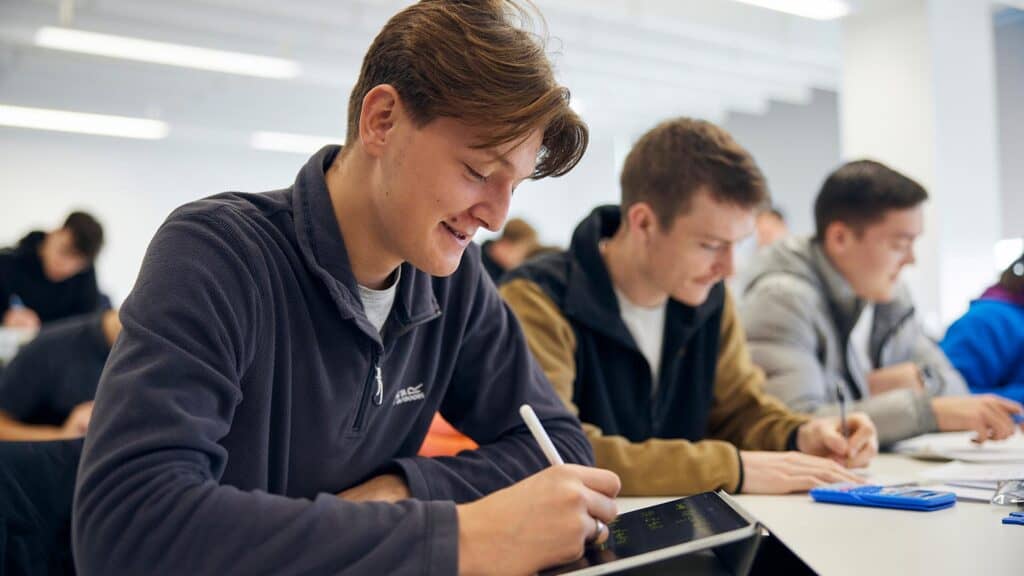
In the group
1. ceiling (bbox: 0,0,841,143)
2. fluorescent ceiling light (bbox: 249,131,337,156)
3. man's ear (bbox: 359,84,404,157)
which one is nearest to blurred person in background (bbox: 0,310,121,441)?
man's ear (bbox: 359,84,404,157)

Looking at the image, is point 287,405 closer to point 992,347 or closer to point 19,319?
point 992,347

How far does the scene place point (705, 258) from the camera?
67.4 inches

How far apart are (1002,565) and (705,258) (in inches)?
35.8

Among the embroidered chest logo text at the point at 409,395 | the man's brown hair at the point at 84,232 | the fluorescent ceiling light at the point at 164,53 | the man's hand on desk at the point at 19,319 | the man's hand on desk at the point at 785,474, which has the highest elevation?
the fluorescent ceiling light at the point at 164,53

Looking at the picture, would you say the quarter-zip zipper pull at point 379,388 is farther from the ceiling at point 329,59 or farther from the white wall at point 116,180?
the white wall at point 116,180

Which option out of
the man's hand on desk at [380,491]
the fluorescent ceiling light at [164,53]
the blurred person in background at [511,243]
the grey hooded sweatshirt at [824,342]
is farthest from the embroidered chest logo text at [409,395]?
the fluorescent ceiling light at [164,53]

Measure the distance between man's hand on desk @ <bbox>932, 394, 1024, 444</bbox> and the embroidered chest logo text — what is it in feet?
3.98

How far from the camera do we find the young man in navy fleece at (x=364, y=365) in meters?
0.75

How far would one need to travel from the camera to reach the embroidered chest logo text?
116cm

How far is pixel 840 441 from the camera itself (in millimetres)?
1548

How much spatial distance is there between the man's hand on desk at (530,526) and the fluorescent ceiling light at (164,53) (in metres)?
6.29

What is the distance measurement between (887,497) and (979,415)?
0.76 metres

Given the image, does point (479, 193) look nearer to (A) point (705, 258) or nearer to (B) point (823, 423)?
(A) point (705, 258)

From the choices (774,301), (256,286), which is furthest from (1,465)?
(774,301)
